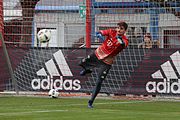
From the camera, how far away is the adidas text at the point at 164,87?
1864 centimetres

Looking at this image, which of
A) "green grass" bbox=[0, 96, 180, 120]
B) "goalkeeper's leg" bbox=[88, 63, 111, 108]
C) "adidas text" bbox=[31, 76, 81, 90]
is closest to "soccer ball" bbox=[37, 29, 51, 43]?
"adidas text" bbox=[31, 76, 81, 90]

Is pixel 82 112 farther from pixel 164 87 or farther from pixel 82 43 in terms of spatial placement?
pixel 82 43

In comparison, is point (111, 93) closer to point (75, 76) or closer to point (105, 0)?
point (75, 76)

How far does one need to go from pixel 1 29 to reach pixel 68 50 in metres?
2.25

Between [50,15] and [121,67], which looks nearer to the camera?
[121,67]

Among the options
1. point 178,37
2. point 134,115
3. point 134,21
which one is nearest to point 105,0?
point 134,21

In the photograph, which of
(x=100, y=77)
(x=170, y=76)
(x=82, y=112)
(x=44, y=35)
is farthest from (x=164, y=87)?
(x=82, y=112)

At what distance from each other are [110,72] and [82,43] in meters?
1.89

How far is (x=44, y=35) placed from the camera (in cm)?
2027

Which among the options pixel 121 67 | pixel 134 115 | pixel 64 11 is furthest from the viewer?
pixel 64 11

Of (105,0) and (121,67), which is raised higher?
(105,0)

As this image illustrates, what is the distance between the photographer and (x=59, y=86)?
65.2 ft

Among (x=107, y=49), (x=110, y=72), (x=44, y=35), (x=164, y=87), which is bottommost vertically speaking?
(x=164, y=87)

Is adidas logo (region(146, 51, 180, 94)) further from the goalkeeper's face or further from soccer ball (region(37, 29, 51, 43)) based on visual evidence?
the goalkeeper's face
